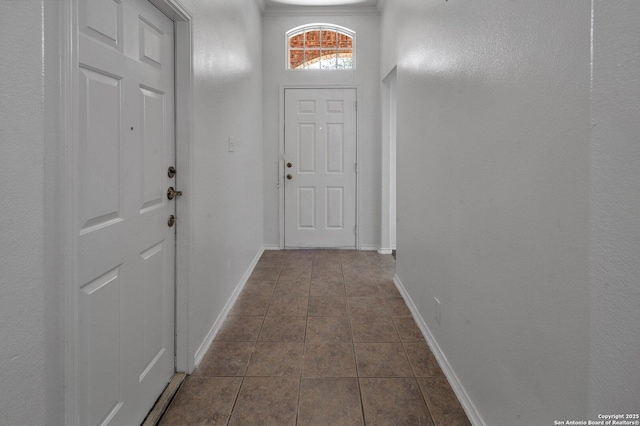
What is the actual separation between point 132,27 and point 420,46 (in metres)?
1.86

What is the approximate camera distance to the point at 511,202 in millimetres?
1327

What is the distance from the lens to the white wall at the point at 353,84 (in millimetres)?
4711

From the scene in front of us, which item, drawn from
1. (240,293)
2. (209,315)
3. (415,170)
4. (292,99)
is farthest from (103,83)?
(292,99)

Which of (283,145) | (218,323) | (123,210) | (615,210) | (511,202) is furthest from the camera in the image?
(283,145)

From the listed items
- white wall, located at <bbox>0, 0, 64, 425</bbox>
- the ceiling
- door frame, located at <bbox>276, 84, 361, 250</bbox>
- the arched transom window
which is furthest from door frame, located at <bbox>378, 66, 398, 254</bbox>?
white wall, located at <bbox>0, 0, 64, 425</bbox>

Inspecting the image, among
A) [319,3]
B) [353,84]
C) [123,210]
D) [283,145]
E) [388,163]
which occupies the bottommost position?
[123,210]

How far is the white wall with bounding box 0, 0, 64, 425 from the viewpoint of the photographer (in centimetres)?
85

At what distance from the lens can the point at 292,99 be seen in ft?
15.7

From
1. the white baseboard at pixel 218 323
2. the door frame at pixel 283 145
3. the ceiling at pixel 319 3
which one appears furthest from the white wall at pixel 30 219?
the ceiling at pixel 319 3

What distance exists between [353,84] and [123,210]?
3.79 metres

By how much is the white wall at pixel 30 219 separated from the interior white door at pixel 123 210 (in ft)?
0.37

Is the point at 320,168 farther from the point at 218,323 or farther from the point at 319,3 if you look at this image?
the point at 218,323

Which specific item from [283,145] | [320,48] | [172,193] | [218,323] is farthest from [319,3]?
[218,323]

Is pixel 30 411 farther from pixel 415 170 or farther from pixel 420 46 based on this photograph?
pixel 420 46
